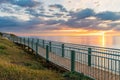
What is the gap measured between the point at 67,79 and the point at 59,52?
7256 mm

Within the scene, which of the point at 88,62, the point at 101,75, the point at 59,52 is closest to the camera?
the point at 101,75

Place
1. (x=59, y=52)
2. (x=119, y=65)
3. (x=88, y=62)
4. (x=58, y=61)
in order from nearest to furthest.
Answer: (x=119, y=65), (x=88, y=62), (x=58, y=61), (x=59, y=52)

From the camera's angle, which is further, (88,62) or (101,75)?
(88,62)

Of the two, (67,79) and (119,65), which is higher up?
(119,65)

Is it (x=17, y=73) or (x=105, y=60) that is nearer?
(x=105, y=60)

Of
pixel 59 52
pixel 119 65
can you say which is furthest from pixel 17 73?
pixel 59 52

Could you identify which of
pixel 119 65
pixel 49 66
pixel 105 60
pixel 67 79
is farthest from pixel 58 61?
pixel 119 65

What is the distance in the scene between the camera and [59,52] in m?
21.7

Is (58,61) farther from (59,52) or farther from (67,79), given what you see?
(67,79)

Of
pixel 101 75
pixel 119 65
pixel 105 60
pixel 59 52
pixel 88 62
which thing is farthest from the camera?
pixel 59 52

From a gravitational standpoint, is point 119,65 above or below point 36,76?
above

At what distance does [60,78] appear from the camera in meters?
14.7

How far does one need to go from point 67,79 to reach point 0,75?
365 cm

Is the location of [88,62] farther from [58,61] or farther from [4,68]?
[4,68]
